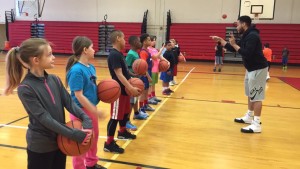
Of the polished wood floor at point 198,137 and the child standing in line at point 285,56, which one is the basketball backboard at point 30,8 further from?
the child standing in line at point 285,56

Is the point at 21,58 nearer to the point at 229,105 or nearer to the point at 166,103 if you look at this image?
the point at 166,103

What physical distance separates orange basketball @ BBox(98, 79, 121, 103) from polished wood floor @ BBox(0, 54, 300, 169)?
0.96 feet

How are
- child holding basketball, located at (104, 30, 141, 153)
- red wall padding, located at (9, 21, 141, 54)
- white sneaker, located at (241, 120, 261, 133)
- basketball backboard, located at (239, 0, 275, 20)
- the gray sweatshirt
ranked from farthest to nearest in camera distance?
red wall padding, located at (9, 21, 141, 54) → basketball backboard, located at (239, 0, 275, 20) → white sneaker, located at (241, 120, 261, 133) → child holding basketball, located at (104, 30, 141, 153) → the gray sweatshirt

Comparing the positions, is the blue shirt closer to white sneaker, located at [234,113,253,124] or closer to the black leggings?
the black leggings

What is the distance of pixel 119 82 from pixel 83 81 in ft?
3.34

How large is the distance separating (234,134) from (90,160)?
2.63 metres

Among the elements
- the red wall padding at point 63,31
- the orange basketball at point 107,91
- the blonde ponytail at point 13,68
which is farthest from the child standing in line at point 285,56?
the blonde ponytail at point 13,68

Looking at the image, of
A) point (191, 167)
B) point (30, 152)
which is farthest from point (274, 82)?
point (30, 152)

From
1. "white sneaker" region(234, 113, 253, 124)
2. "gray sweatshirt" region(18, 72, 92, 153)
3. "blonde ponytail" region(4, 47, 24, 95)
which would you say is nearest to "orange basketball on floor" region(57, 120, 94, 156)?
"gray sweatshirt" region(18, 72, 92, 153)

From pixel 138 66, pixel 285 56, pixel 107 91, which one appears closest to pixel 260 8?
pixel 285 56

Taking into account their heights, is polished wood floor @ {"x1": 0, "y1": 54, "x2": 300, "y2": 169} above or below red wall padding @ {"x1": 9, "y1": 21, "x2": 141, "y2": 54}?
below

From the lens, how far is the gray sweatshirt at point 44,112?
190 centimetres

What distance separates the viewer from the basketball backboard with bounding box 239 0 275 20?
34.7ft

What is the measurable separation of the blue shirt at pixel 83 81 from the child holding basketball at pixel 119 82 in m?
0.63
